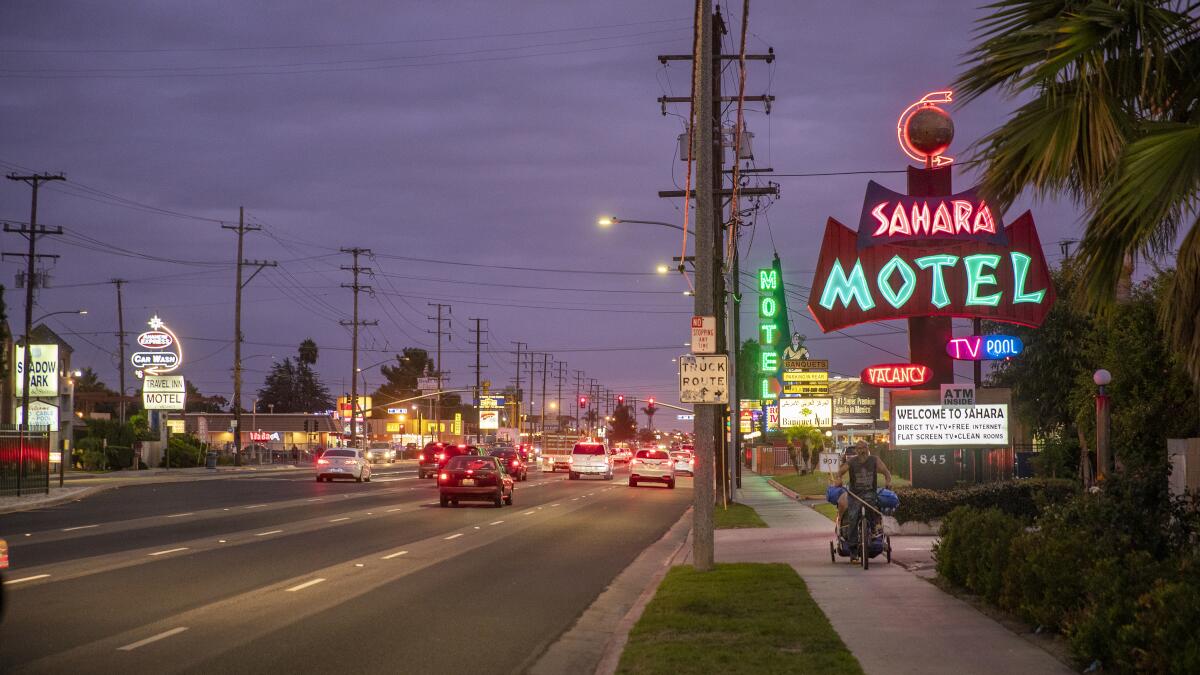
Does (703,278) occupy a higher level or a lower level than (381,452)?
higher

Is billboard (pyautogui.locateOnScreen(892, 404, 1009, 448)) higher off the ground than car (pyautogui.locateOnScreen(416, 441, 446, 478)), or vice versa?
billboard (pyautogui.locateOnScreen(892, 404, 1009, 448))

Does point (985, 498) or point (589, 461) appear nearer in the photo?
point (985, 498)

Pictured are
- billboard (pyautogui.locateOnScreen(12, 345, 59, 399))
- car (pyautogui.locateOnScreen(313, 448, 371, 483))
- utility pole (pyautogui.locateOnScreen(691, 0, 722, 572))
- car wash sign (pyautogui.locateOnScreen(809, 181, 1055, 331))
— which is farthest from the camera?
billboard (pyautogui.locateOnScreen(12, 345, 59, 399))

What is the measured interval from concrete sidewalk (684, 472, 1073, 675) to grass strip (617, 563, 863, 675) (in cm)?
27

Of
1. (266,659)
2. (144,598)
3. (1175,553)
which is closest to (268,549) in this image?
(144,598)

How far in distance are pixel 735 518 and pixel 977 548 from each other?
57.5ft

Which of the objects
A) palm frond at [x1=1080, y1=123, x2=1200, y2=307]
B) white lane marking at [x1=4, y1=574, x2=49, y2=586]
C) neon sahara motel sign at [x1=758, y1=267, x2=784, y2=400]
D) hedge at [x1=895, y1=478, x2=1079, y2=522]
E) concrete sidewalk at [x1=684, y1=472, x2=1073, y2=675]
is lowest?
white lane marking at [x1=4, y1=574, x2=49, y2=586]

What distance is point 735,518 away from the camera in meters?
30.6

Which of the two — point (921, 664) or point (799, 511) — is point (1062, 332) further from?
point (921, 664)

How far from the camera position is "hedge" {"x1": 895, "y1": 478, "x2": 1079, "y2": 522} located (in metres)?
22.7

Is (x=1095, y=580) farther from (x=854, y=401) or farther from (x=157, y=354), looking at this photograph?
(x=854, y=401)

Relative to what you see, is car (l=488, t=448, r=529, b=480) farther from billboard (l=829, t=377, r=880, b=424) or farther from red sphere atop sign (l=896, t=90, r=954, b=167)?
billboard (l=829, t=377, r=880, b=424)

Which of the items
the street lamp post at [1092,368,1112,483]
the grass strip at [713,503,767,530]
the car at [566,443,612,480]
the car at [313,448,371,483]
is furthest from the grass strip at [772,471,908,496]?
the street lamp post at [1092,368,1112,483]

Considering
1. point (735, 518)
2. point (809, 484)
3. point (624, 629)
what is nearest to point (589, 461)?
point (809, 484)
